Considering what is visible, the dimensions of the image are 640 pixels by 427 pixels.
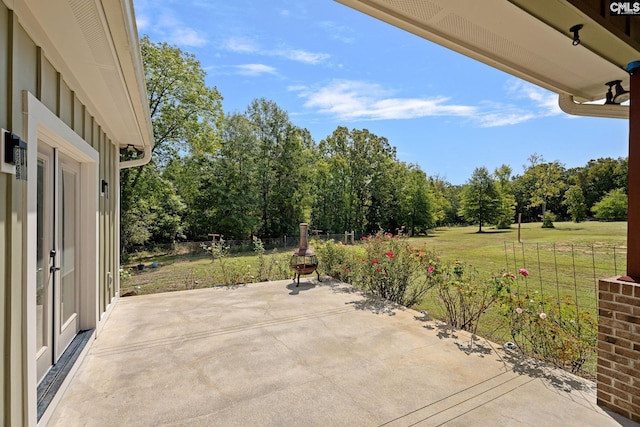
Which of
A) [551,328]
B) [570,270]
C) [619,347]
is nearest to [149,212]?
[551,328]

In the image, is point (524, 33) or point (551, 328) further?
point (551, 328)

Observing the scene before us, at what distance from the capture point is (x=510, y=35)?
208 cm

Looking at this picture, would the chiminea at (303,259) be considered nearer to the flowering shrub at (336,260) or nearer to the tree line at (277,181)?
the flowering shrub at (336,260)

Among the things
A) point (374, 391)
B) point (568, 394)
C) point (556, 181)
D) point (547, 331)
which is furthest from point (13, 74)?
point (556, 181)

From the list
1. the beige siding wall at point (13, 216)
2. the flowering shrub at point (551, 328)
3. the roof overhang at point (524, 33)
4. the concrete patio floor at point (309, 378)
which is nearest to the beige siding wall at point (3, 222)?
the beige siding wall at point (13, 216)

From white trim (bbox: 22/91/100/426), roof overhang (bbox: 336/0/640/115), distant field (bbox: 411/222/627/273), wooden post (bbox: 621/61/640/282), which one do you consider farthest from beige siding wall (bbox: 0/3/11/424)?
distant field (bbox: 411/222/627/273)

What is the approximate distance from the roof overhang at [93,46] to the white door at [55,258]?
68 centimetres

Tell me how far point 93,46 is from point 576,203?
120 ft

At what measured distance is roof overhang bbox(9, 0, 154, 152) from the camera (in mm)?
1704

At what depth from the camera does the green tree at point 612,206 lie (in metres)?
23.5

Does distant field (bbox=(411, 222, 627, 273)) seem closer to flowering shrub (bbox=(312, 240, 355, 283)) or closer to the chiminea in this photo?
flowering shrub (bbox=(312, 240, 355, 283))

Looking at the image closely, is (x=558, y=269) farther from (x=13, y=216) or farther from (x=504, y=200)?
(x=504, y=200)

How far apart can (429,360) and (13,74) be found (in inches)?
140

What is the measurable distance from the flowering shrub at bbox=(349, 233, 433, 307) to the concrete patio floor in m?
0.82
